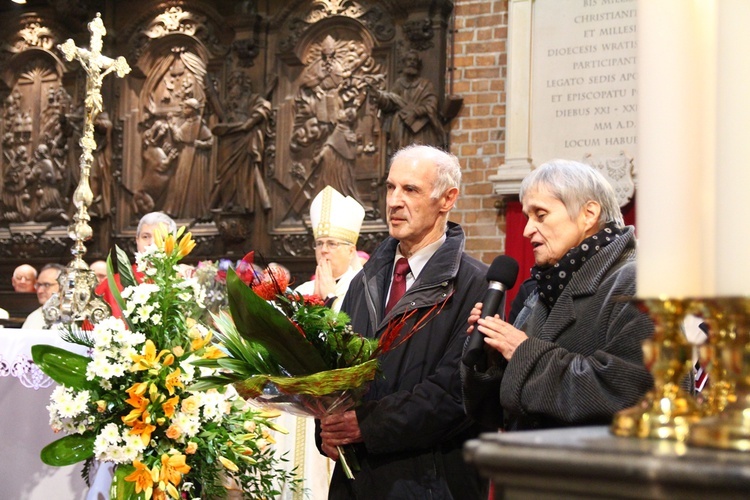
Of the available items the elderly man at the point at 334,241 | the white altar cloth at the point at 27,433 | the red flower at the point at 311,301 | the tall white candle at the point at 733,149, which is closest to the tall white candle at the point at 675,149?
the tall white candle at the point at 733,149

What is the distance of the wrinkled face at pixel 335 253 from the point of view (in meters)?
5.43

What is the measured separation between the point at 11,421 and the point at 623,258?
9.35 feet

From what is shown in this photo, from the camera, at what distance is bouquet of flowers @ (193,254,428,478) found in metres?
2.26

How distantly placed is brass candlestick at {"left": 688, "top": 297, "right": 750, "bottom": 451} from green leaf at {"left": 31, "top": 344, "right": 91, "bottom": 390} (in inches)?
88.9

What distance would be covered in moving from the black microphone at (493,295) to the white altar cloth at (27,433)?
7.46 ft

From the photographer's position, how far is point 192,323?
3.04 meters

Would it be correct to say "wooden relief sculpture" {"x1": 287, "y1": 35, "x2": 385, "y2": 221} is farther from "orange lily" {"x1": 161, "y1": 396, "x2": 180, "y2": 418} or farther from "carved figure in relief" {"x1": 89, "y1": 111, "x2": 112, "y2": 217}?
"orange lily" {"x1": 161, "y1": 396, "x2": 180, "y2": 418}

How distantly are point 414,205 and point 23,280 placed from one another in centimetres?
637

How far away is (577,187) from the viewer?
7.98 feet

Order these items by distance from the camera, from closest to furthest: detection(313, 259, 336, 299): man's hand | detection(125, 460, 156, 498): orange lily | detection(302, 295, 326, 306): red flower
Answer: detection(302, 295, 326, 306): red flower
detection(125, 460, 156, 498): orange lily
detection(313, 259, 336, 299): man's hand

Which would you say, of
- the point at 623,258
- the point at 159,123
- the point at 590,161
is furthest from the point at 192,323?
the point at 159,123

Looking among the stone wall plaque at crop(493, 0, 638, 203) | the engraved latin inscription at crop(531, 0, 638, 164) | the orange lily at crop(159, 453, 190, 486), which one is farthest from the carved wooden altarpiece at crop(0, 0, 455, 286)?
the orange lily at crop(159, 453, 190, 486)

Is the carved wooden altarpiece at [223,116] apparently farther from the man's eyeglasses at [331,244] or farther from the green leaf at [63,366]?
the green leaf at [63,366]

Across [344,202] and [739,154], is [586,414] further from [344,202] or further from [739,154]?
[344,202]
